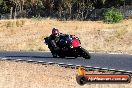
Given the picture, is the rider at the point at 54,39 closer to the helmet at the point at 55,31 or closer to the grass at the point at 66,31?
the helmet at the point at 55,31

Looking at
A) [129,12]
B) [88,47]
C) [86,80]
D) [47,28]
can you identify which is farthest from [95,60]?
[129,12]

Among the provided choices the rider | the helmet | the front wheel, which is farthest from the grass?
the front wheel

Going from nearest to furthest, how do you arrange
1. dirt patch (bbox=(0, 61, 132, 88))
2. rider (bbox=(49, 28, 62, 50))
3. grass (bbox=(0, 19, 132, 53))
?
dirt patch (bbox=(0, 61, 132, 88))
rider (bbox=(49, 28, 62, 50))
grass (bbox=(0, 19, 132, 53))

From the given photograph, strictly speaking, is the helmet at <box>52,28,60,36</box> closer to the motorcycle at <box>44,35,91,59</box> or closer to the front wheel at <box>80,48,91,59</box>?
the motorcycle at <box>44,35,91,59</box>

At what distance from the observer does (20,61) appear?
24438 millimetres

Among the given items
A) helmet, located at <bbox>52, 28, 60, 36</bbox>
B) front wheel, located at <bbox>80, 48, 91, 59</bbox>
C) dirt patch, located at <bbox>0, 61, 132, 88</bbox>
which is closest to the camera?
dirt patch, located at <bbox>0, 61, 132, 88</bbox>

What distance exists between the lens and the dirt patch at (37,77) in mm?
19312

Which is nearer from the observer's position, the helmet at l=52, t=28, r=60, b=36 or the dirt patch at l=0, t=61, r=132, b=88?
the dirt patch at l=0, t=61, r=132, b=88

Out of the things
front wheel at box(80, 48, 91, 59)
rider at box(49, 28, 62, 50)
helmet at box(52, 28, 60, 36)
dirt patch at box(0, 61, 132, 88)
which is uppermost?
helmet at box(52, 28, 60, 36)

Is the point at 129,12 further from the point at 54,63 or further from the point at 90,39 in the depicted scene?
the point at 54,63

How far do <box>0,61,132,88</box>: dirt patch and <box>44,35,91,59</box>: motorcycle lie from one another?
8.91 ft

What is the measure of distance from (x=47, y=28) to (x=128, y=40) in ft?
38.1

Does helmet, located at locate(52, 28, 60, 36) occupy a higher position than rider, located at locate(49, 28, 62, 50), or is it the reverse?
helmet, located at locate(52, 28, 60, 36)

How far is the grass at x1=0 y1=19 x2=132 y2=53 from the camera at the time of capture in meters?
34.6
